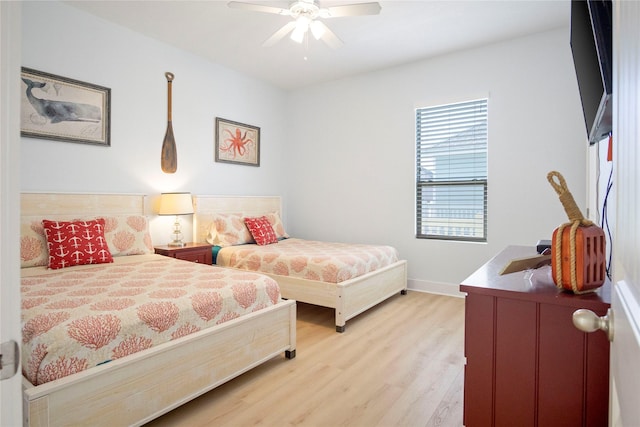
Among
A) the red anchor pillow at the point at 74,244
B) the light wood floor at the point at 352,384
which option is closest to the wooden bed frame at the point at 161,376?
the light wood floor at the point at 352,384

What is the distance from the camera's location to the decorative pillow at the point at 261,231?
4.28 meters

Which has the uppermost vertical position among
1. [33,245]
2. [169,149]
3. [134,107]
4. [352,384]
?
[134,107]

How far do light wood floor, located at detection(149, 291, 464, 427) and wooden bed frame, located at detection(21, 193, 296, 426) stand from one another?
13 cm

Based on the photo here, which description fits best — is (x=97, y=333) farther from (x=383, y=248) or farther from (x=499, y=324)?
(x=383, y=248)

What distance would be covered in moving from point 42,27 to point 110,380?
10.0 feet

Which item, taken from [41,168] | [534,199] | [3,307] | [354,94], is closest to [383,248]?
[534,199]

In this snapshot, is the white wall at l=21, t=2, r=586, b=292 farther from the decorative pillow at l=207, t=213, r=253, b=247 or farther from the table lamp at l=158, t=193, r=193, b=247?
the decorative pillow at l=207, t=213, r=253, b=247

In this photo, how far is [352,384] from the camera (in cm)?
222

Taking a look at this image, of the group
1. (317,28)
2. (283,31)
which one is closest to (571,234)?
(317,28)

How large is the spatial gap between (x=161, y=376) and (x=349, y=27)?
329cm

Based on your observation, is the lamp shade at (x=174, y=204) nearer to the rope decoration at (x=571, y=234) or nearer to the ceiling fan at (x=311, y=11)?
the ceiling fan at (x=311, y=11)

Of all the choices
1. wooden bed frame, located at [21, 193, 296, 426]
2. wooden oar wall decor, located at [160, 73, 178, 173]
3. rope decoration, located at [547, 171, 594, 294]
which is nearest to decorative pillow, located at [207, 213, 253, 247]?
wooden oar wall decor, located at [160, 73, 178, 173]

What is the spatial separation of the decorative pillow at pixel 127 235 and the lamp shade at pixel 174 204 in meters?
0.24

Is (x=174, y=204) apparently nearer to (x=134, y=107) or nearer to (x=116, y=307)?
(x=134, y=107)
